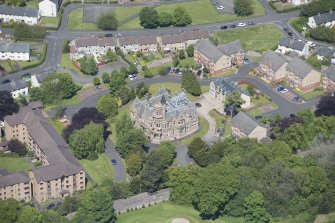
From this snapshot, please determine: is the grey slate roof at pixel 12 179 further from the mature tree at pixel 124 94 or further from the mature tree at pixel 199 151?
the mature tree at pixel 124 94

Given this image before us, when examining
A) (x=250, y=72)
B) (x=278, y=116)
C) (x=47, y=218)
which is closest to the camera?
(x=47, y=218)

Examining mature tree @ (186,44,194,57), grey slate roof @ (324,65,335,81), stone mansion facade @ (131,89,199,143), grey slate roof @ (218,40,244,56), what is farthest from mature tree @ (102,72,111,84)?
grey slate roof @ (324,65,335,81)

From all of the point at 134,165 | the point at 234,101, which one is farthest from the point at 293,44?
the point at 134,165

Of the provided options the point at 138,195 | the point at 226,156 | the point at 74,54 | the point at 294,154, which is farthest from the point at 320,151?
the point at 74,54

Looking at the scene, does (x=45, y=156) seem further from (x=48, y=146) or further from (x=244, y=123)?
(x=244, y=123)

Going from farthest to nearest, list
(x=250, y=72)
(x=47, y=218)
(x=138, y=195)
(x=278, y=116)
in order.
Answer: (x=250, y=72) < (x=278, y=116) < (x=138, y=195) < (x=47, y=218)

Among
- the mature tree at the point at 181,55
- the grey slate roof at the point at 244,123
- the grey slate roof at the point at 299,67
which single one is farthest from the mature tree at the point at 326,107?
the mature tree at the point at 181,55

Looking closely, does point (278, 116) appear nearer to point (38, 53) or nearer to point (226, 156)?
point (226, 156)
